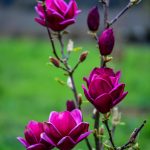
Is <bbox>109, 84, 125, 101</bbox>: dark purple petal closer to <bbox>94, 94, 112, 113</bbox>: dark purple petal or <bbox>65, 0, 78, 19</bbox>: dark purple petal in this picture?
<bbox>94, 94, 112, 113</bbox>: dark purple petal

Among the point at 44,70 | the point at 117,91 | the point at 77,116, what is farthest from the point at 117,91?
the point at 44,70

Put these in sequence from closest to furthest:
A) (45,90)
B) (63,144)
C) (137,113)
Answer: (63,144) < (137,113) < (45,90)

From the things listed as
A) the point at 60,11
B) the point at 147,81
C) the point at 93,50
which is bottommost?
the point at 60,11

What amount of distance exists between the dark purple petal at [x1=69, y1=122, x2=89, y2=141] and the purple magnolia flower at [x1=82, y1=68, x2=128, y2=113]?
0.21 ft

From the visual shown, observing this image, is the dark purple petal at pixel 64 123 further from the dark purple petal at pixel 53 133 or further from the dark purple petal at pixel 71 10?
the dark purple petal at pixel 71 10

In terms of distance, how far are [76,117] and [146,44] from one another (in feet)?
50.6

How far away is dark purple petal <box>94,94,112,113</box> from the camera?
149 cm

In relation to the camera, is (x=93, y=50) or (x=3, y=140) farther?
(x=93, y=50)

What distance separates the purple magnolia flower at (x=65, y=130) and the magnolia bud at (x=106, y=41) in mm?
211

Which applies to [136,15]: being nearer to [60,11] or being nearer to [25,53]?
[25,53]

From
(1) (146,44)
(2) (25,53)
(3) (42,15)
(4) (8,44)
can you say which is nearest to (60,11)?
(3) (42,15)

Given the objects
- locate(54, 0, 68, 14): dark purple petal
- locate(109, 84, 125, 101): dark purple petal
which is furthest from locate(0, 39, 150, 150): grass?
locate(109, 84, 125, 101): dark purple petal

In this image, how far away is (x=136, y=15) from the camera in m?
18.0

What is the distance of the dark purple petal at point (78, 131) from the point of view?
1.48m
